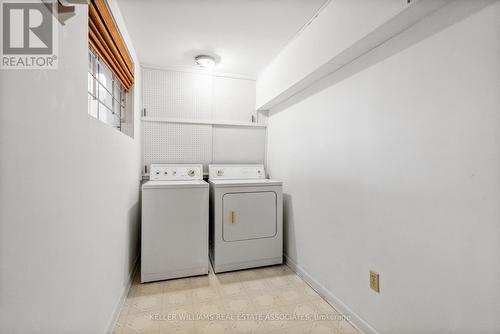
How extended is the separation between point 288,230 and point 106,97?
2.16 meters

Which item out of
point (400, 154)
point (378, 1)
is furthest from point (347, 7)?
point (400, 154)

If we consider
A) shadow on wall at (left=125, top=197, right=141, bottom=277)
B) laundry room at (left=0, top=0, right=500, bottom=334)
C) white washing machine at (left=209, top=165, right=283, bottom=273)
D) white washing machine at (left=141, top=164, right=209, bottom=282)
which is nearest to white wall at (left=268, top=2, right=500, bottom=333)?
laundry room at (left=0, top=0, right=500, bottom=334)

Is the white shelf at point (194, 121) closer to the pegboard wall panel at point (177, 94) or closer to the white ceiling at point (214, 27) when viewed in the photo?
the pegboard wall panel at point (177, 94)

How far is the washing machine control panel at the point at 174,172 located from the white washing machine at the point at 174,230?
0.46m

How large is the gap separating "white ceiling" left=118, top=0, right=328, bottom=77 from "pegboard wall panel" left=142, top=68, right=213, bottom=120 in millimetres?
212

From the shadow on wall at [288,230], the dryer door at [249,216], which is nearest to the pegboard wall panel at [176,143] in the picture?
the dryer door at [249,216]

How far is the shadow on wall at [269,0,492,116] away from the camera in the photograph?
97 centimetres

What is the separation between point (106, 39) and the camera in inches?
55.2

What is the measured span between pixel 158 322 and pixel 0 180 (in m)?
1.45

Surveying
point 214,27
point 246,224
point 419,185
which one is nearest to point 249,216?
point 246,224

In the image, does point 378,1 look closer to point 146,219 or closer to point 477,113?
point 477,113

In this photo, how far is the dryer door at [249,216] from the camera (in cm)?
227

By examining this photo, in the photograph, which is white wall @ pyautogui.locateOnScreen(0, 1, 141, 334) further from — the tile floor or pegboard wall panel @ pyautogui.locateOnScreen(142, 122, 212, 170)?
pegboard wall panel @ pyautogui.locateOnScreen(142, 122, 212, 170)

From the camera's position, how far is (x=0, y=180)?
1.82ft
